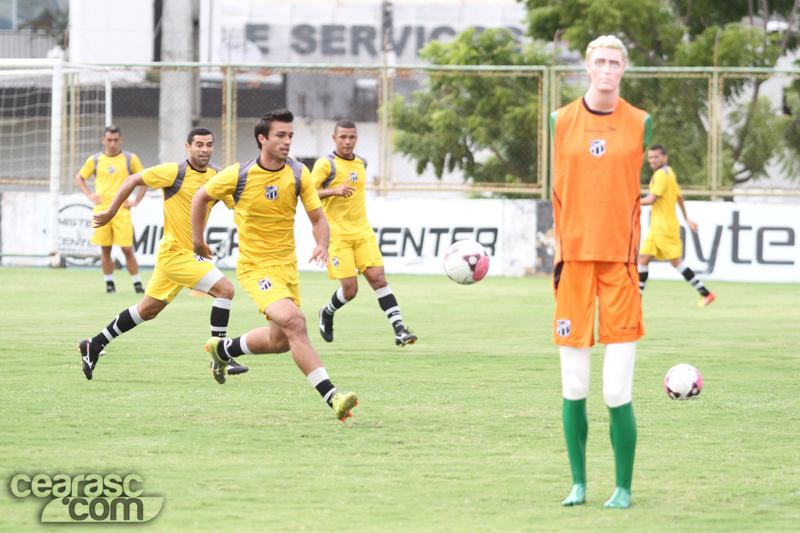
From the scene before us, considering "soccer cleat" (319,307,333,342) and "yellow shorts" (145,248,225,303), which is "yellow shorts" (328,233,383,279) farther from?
"yellow shorts" (145,248,225,303)

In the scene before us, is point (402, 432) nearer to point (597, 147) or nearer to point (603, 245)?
point (603, 245)

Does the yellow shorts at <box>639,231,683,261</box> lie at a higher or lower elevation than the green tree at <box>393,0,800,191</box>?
lower

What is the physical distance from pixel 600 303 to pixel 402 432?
78.6 inches

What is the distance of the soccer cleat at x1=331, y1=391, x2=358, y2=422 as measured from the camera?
23.0ft

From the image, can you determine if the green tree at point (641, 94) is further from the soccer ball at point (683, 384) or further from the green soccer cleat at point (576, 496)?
the green soccer cleat at point (576, 496)

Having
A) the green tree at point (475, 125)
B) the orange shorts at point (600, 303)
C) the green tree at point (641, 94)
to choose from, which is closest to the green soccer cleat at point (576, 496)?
the orange shorts at point (600, 303)

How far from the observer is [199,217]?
7.60 meters

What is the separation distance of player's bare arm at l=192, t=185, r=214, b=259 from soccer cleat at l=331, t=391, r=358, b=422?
1387 millimetres

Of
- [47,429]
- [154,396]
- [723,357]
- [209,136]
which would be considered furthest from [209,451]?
[723,357]

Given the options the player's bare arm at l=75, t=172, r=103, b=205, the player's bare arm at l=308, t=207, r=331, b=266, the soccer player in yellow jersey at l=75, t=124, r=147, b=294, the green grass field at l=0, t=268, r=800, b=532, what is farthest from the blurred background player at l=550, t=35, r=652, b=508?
the player's bare arm at l=75, t=172, r=103, b=205

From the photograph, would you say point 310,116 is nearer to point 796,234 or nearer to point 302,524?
point 796,234

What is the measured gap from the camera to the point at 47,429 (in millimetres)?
6863

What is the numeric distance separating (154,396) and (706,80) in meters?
15.0

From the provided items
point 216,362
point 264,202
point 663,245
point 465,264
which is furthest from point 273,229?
point 663,245
